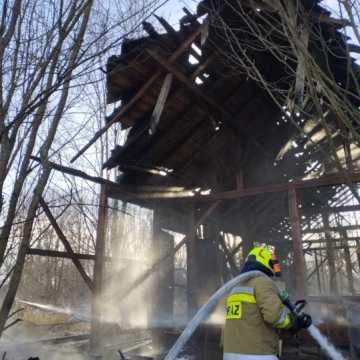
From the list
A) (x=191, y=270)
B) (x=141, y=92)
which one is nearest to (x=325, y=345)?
(x=191, y=270)

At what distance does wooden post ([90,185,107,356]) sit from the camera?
21.9ft

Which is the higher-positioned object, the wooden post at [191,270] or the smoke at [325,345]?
the wooden post at [191,270]

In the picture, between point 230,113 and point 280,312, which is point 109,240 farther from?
point 280,312

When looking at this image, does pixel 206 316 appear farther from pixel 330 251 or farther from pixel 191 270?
pixel 330 251

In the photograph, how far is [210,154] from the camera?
368 inches

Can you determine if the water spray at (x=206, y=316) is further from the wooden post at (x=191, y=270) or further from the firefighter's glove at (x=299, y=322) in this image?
the wooden post at (x=191, y=270)

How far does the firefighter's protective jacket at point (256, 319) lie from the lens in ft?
10.4

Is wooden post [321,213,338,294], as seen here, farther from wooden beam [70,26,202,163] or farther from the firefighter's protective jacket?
the firefighter's protective jacket

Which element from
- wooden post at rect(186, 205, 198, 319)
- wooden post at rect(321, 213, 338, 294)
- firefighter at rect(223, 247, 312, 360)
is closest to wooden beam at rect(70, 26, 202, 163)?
wooden post at rect(186, 205, 198, 319)

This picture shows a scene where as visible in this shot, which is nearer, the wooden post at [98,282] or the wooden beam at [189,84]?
the wooden beam at [189,84]

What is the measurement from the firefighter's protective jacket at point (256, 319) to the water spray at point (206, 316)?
81 millimetres

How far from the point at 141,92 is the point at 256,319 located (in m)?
4.64

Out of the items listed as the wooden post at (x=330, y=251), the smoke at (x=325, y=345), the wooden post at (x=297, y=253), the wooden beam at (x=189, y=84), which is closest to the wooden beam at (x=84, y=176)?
the wooden beam at (x=189, y=84)

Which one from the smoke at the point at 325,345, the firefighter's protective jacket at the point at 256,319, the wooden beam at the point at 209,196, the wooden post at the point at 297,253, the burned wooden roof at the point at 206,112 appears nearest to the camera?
the firefighter's protective jacket at the point at 256,319
